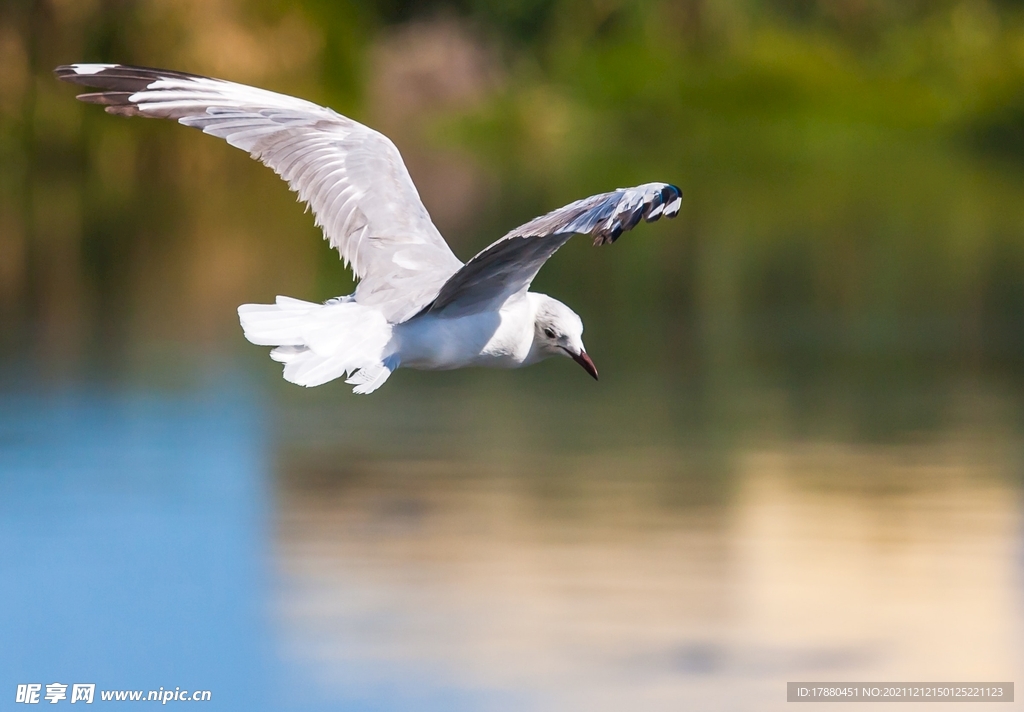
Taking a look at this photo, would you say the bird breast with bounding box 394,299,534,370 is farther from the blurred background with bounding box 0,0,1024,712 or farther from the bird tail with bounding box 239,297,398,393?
the blurred background with bounding box 0,0,1024,712

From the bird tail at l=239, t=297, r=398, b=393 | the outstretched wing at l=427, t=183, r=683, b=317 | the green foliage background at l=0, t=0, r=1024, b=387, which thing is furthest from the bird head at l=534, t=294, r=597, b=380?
the green foliage background at l=0, t=0, r=1024, b=387

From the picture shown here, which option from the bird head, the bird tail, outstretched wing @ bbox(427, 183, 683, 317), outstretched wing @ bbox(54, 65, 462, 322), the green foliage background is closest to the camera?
outstretched wing @ bbox(427, 183, 683, 317)

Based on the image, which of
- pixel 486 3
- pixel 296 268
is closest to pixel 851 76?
pixel 486 3

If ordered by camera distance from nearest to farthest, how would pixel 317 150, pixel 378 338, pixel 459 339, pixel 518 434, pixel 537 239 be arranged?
pixel 537 239 → pixel 378 338 → pixel 459 339 → pixel 317 150 → pixel 518 434

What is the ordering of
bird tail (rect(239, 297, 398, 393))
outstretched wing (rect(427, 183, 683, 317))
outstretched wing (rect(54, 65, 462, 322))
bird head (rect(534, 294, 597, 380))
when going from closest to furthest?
outstretched wing (rect(427, 183, 683, 317))
bird tail (rect(239, 297, 398, 393))
bird head (rect(534, 294, 597, 380))
outstretched wing (rect(54, 65, 462, 322))

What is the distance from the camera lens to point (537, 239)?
539 centimetres

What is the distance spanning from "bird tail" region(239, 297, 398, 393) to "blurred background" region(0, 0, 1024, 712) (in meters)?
1.74

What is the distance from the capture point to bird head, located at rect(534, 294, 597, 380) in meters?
5.98

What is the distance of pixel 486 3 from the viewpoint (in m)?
40.3

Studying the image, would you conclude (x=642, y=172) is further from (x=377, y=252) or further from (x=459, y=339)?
(x=459, y=339)

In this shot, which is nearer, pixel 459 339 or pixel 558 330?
pixel 459 339

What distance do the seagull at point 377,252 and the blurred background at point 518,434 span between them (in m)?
1.57

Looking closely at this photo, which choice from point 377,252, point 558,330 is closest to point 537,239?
point 558,330

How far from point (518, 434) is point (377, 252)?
4.61m
